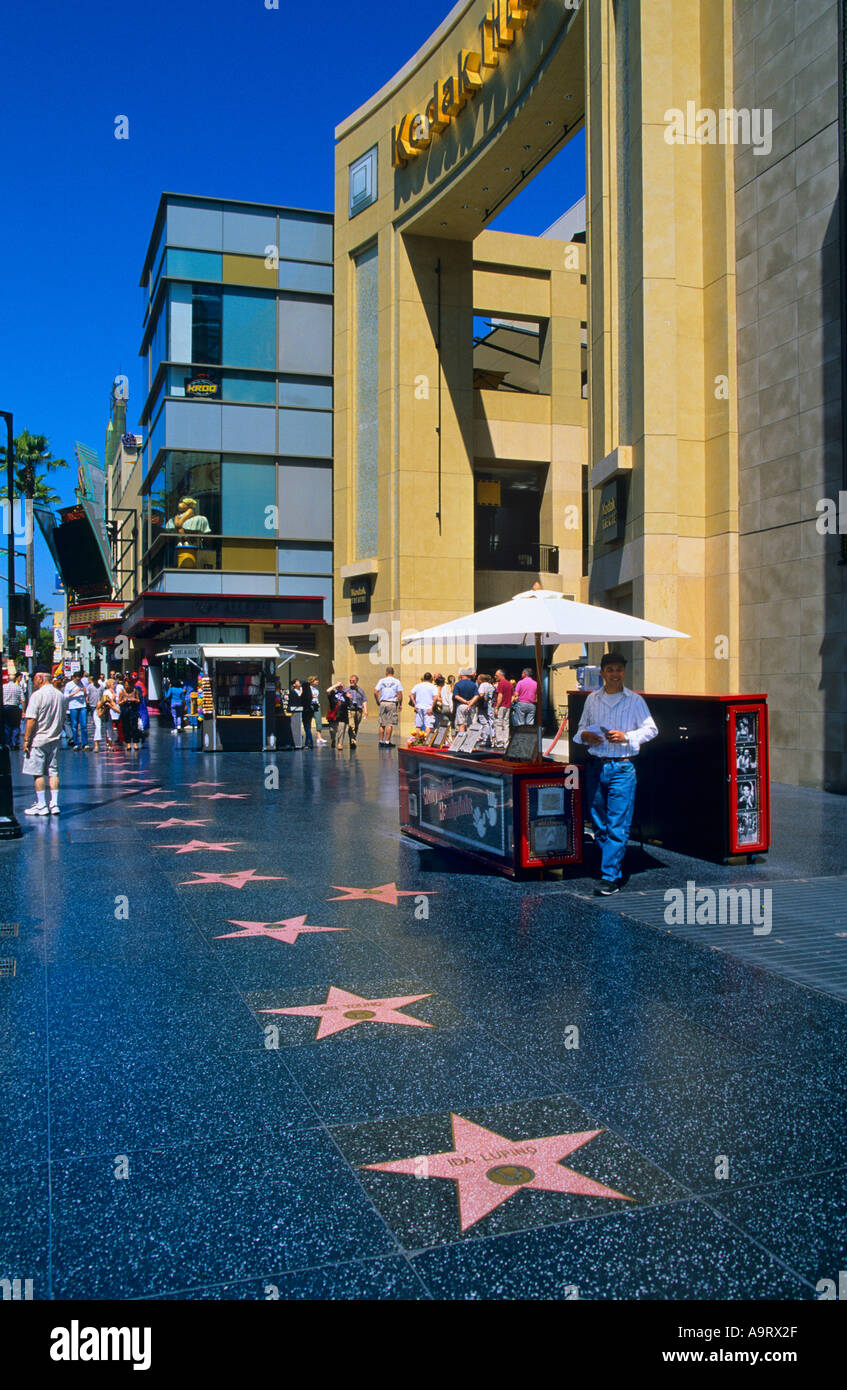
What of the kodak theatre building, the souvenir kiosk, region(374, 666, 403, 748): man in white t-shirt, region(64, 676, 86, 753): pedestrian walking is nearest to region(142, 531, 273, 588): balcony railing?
region(64, 676, 86, 753): pedestrian walking

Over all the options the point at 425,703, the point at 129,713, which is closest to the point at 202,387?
the point at 129,713

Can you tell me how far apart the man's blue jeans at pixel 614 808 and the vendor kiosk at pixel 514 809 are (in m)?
0.52

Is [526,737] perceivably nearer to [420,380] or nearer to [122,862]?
[122,862]

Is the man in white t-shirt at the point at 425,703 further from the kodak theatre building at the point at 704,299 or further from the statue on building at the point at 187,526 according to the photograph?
the statue on building at the point at 187,526

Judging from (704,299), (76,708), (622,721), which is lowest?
(76,708)

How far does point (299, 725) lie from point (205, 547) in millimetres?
15055

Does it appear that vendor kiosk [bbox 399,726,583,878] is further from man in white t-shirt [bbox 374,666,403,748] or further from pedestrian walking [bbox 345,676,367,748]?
man in white t-shirt [bbox 374,666,403,748]

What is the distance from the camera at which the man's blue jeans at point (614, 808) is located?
27.6ft

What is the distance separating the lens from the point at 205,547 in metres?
39.1

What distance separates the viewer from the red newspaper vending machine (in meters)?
9.57

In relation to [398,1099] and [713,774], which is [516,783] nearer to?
[713,774]

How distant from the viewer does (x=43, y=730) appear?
13.3 metres

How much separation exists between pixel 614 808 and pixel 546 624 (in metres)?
1.80

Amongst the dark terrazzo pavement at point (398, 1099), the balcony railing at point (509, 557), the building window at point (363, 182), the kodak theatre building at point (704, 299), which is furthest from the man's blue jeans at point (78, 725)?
the building window at point (363, 182)
